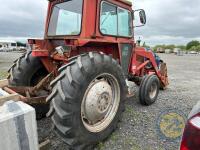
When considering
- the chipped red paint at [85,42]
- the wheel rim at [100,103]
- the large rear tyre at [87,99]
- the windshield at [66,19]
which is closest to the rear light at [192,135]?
the large rear tyre at [87,99]

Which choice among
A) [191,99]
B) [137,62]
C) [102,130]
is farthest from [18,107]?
[191,99]

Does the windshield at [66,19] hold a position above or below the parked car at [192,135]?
Answer: above

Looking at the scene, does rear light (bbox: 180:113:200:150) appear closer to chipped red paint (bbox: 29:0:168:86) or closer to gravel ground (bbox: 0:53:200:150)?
gravel ground (bbox: 0:53:200:150)

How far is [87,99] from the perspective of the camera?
3.11 meters

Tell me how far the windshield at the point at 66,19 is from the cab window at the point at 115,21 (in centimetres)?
43

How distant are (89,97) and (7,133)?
1.36 metres

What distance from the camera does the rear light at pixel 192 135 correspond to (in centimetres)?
135

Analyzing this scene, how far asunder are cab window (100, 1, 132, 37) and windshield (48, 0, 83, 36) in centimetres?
43

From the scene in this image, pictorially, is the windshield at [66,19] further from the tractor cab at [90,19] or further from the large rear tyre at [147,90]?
the large rear tyre at [147,90]

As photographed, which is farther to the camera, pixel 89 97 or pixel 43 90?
pixel 43 90

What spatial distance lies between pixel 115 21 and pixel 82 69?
71.8 inches

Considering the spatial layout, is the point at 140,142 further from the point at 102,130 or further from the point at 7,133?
the point at 7,133

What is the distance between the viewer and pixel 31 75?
4145mm

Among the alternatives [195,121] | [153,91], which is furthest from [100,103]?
[153,91]
